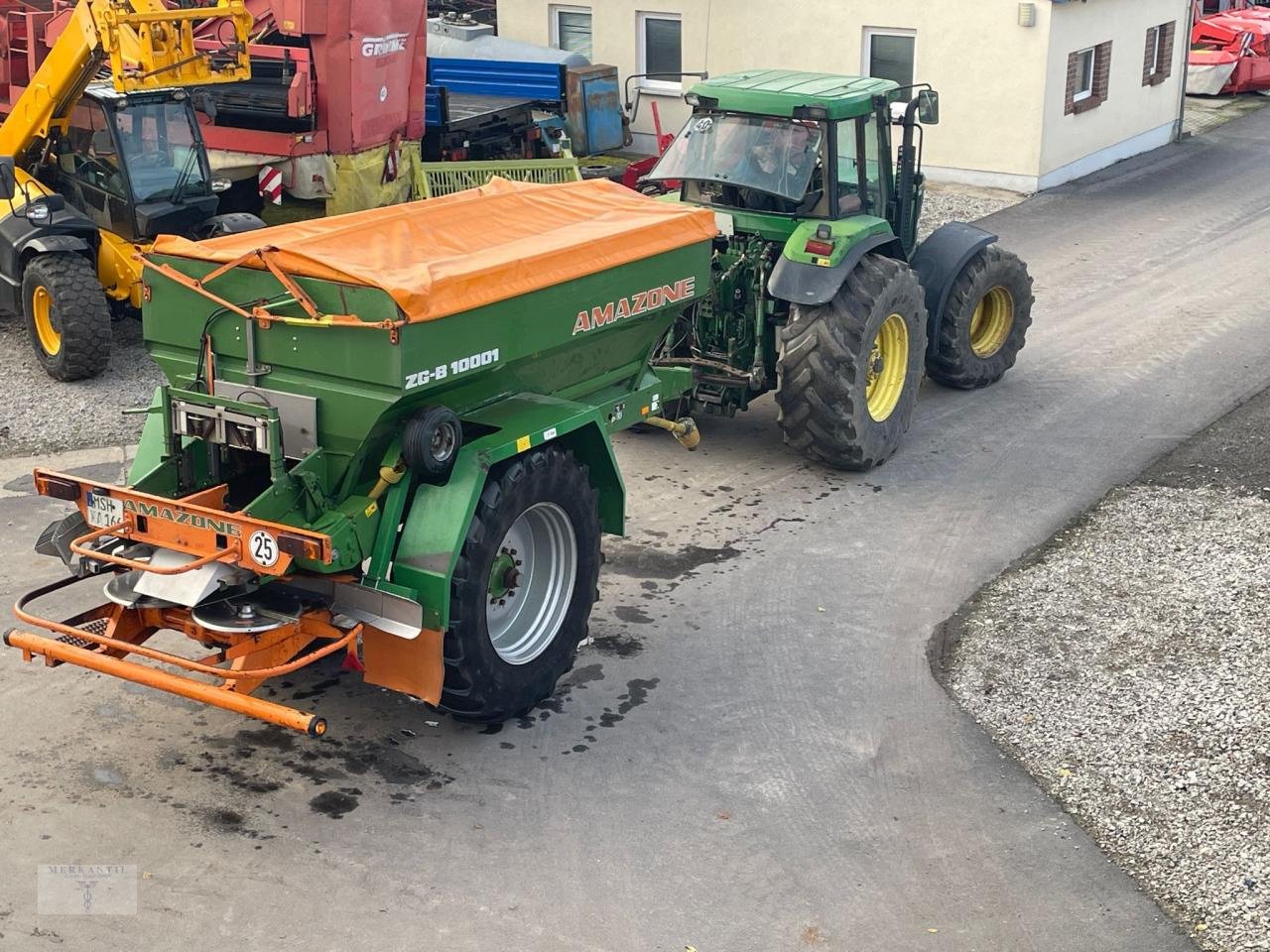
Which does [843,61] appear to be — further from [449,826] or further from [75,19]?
[449,826]

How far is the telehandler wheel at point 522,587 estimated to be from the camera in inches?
236

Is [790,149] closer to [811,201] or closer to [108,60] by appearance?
[811,201]

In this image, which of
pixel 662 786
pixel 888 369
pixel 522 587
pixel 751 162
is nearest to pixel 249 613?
pixel 522 587

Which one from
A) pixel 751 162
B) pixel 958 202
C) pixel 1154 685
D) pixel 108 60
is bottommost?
pixel 1154 685

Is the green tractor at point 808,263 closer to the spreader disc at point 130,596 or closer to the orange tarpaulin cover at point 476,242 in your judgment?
the orange tarpaulin cover at point 476,242

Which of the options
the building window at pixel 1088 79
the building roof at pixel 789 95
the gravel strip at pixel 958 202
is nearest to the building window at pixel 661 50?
the gravel strip at pixel 958 202

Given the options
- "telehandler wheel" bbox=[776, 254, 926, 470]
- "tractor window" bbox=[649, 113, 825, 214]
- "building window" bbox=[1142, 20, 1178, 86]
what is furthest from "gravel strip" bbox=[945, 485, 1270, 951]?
"building window" bbox=[1142, 20, 1178, 86]

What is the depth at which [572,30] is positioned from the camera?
784 inches

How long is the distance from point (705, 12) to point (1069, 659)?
13.2m

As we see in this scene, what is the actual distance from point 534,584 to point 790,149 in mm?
3755

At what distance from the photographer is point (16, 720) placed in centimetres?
637

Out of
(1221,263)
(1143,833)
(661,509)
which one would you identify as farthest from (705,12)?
(1143,833)

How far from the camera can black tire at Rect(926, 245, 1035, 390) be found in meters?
10.3

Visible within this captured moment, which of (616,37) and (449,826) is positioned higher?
(616,37)
